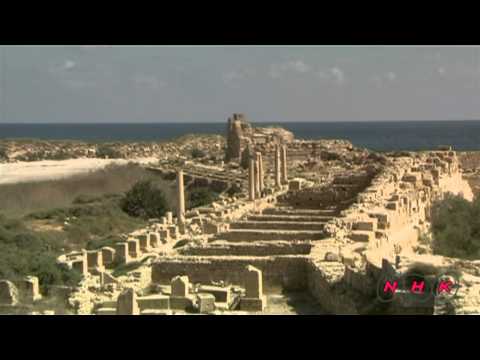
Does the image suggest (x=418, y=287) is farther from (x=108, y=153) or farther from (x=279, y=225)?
(x=108, y=153)

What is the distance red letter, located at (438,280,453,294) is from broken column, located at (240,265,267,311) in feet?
13.5

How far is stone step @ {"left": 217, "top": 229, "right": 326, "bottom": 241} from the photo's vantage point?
18.8m

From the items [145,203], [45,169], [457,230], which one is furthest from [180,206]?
[45,169]

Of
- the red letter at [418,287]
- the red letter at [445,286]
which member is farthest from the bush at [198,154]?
the red letter at [445,286]

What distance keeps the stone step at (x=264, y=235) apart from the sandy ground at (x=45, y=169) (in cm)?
2731

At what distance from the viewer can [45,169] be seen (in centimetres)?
5153

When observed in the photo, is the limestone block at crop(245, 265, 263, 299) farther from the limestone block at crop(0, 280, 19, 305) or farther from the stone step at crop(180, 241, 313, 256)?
the limestone block at crop(0, 280, 19, 305)

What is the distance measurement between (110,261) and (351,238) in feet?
20.1

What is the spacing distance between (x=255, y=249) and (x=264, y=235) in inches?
92.0

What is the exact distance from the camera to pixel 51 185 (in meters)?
42.6

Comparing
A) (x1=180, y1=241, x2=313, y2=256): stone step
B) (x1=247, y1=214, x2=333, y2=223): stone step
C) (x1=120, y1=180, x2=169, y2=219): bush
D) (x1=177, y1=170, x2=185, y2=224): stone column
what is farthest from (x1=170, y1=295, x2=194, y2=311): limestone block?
(x1=120, y1=180, x2=169, y2=219): bush

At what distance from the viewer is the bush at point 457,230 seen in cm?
1659
